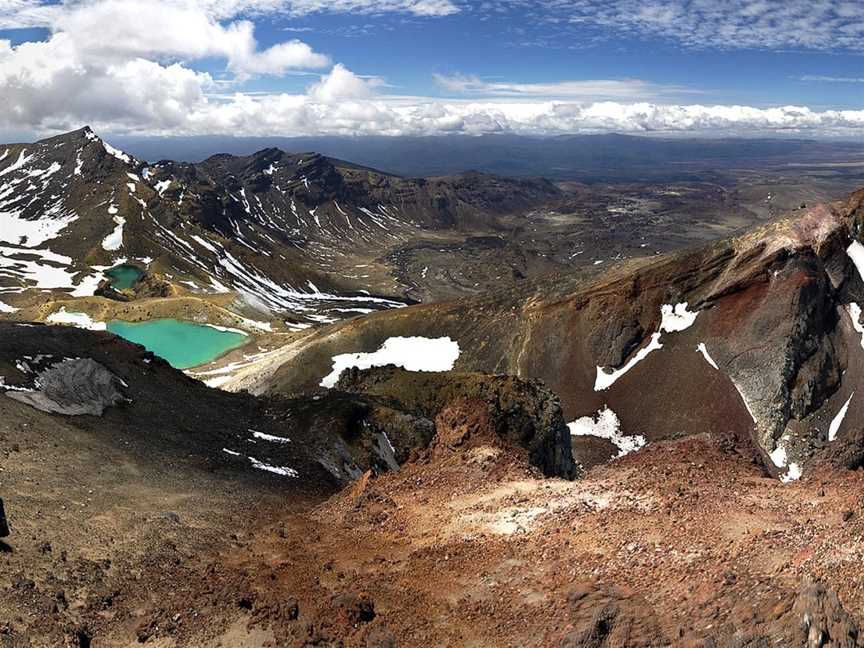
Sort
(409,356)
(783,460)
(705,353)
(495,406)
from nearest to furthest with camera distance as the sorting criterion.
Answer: (495,406), (783,460), (705,353), (409,356)

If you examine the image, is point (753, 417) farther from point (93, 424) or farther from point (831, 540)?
point (93, 424)

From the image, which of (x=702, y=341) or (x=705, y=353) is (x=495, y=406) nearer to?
(x=705, y=353)

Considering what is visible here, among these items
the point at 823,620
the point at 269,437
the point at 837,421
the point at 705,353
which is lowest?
the point at 837,421

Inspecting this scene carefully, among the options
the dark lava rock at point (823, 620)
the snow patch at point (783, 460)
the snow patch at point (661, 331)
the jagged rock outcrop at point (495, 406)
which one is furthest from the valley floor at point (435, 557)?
the snow patch at point (661, 331)

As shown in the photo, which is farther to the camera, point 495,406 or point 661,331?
point 661,331

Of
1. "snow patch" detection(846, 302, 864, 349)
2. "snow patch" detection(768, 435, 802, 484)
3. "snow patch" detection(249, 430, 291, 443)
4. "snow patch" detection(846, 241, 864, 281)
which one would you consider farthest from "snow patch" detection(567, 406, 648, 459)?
"snow patch" detection(249, 430, 291, 443)

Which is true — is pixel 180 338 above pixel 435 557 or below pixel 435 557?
below

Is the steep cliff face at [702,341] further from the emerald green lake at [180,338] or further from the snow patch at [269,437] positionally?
the snow patch at [269,437]

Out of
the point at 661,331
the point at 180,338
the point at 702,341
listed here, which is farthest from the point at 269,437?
the point at 180,338

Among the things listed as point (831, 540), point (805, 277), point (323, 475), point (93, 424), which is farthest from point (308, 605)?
point (805, 277)
